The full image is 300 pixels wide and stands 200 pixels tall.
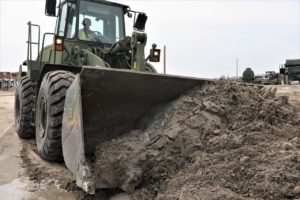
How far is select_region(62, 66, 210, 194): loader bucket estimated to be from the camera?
4582mm

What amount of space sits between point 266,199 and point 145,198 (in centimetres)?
119

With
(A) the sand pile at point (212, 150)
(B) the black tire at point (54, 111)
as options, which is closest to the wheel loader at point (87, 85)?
(B) the black tire at point (54, 111)

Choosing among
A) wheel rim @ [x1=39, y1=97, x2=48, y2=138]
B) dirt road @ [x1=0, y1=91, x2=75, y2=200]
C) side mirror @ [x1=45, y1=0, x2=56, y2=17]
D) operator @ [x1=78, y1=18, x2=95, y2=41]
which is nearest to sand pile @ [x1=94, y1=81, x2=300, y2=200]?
dirt road @ [x1=0, y1=91, x2=75, y2=200]

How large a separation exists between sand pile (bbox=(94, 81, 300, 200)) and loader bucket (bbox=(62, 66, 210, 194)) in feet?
0.50

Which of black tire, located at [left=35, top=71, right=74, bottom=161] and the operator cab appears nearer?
black tire, located at [left=35, top=71, right=74, bottom=161]

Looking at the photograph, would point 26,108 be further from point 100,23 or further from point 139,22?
point 139,22

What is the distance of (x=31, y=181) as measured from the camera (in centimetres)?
532

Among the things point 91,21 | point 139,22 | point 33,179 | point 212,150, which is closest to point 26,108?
point 91,21

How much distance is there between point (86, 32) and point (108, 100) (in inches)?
95.7

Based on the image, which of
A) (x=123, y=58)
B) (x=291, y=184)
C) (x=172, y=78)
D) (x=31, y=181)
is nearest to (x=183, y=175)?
(x=291, y=184)

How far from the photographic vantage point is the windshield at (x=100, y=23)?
6.99m

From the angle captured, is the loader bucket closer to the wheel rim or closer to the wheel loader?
the wheel loader

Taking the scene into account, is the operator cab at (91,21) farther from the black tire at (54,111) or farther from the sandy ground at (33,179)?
the sandy ground at (33,179)

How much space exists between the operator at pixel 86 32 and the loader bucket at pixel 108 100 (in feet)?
7.29
